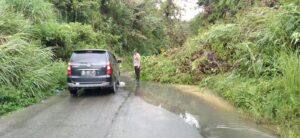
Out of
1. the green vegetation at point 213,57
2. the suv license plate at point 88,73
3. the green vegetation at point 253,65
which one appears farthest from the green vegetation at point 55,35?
the green vegetation at point 253,65

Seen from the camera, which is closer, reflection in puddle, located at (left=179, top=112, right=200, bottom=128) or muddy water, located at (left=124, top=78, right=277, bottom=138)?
muddy water, located at (left=124, top=78, right=277, bottom=138)

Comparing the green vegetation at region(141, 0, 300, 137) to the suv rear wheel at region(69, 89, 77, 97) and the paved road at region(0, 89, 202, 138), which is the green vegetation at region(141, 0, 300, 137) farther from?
the suv rear wheel at region(69, 89, 77, 97)

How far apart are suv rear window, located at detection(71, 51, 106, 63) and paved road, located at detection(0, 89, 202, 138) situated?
65.5 inches

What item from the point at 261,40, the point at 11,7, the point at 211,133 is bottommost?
the point at 211,133

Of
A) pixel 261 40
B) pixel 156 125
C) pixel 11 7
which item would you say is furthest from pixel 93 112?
pixel 11 7

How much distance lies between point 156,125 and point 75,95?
6.06m

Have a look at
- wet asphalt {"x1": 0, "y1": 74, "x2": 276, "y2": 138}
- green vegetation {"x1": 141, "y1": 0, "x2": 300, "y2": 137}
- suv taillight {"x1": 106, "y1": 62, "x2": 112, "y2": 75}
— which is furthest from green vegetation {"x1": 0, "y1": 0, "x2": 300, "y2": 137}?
suv taillight {"x1": 106, "y1": 62, "x2": 112, "y2": 75}

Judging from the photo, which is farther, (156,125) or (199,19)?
(199,19)

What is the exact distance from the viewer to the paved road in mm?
8203

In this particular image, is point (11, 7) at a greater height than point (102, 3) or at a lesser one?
lesser

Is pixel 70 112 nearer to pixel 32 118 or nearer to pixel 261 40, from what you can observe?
→ pixel 32 118

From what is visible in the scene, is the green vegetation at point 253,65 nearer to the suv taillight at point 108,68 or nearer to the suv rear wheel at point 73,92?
the suv taillight at point 108,68

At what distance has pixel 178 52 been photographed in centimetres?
2138

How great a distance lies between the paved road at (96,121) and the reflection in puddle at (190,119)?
0.19 metres
